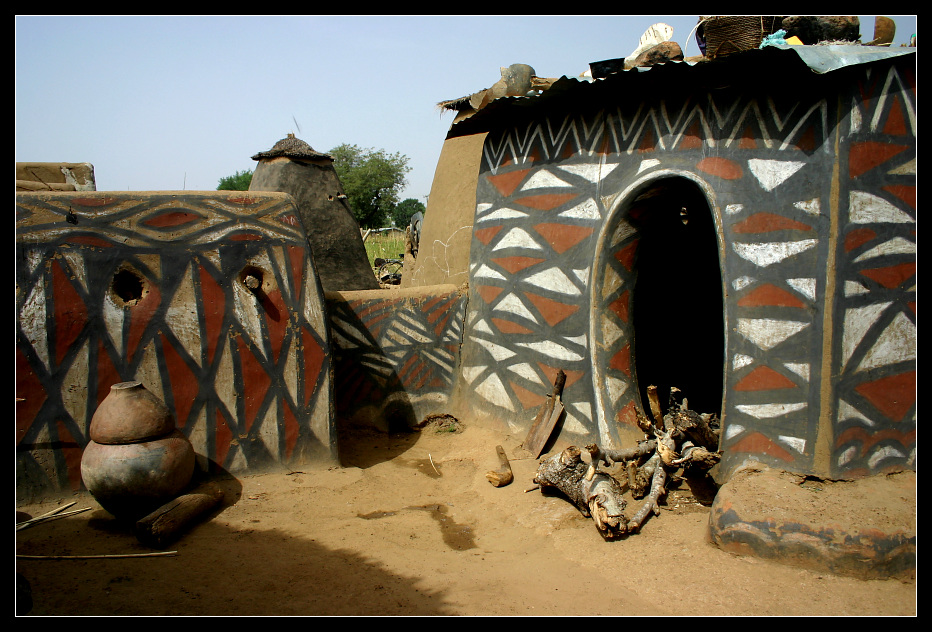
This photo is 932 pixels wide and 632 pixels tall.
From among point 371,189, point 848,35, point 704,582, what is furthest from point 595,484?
point 371,189

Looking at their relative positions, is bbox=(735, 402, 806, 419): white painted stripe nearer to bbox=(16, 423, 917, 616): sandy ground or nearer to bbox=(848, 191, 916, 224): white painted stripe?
bbox=(16, 423, 917, 616): sandy ground

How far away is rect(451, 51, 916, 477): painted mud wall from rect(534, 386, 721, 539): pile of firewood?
246mm

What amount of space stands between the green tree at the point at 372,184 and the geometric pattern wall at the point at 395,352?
739 inches

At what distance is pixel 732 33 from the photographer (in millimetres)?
4105

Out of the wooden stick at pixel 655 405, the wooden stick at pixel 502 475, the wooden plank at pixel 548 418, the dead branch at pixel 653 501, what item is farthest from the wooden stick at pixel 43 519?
the wooden stick at pixel 655 405

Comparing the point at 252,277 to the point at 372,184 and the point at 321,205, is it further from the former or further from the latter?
the point at 372,184

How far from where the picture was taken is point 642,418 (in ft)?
14.1

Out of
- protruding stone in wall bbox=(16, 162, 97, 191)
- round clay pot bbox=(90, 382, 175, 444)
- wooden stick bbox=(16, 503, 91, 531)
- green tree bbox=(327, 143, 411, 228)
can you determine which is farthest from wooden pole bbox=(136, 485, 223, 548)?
green tree bbox=(327, 143, 411, 228)

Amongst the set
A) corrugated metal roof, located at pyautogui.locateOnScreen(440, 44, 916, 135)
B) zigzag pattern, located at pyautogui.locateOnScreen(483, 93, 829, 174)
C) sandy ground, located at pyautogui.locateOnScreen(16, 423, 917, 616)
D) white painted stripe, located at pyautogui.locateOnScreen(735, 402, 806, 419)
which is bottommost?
sandy ground, located at pyautogui.locateOnScreen(16, 423, 917, 616)

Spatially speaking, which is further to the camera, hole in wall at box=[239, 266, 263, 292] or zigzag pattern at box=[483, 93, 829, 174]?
hole in wall at box=[239, 266, 263, 292]

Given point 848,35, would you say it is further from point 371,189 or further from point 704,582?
point 371,189

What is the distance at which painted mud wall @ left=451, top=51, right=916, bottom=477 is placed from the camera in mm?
3371

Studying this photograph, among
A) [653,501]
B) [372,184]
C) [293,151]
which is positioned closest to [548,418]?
[653,501]
